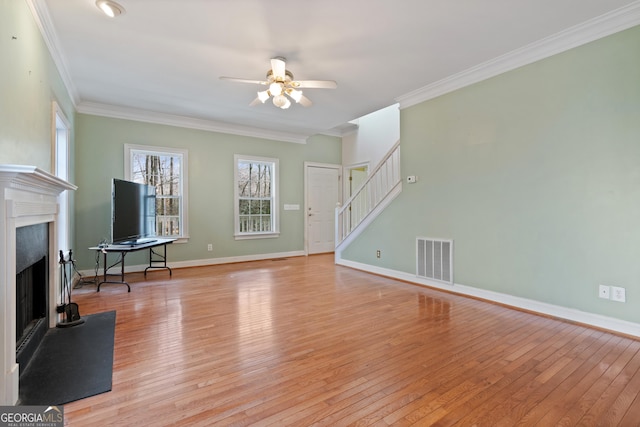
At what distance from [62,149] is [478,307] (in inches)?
213

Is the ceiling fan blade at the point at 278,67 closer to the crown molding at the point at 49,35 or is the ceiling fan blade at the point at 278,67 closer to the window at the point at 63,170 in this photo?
the crown molding at the point at 49,35

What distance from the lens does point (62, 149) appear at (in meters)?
3.99

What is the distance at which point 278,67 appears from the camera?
3164mm

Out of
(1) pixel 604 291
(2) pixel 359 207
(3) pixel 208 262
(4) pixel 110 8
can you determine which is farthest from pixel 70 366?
(2) pixel 359 207

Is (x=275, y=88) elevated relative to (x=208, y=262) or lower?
elevated

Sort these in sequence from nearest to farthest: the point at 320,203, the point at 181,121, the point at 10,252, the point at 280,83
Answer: the point at 10,252 → the point at 280,83 → the point at 181,121 → the point at 320,203

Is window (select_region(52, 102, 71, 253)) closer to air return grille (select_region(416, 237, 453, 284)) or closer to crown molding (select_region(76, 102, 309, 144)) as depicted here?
crown molding (select_region(76, 102, 309, 144))

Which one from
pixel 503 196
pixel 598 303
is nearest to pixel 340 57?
pixel 503 196

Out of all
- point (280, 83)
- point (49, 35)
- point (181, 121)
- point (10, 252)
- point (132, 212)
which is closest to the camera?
point (10, 252)

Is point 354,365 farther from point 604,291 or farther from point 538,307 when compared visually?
point 604,291

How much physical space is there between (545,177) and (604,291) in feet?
3.85

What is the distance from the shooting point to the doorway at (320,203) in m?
7.25

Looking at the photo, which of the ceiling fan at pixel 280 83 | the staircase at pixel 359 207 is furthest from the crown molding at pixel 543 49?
the ceiling fan at pixel 280 83

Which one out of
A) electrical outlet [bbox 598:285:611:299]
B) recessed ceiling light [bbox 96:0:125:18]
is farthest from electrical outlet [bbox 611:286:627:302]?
recessed ceiling light [bbox 96:0:125:18]
